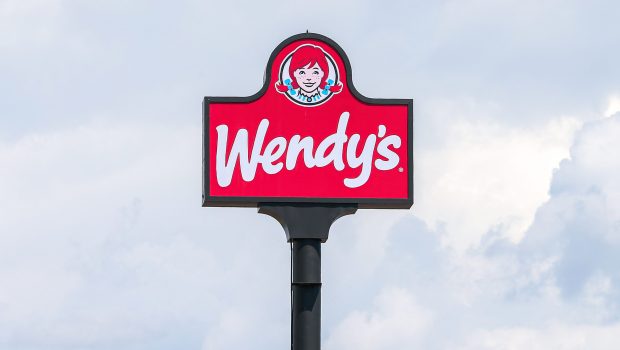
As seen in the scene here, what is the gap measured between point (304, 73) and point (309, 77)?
120mm

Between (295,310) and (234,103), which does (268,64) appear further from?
(295,310)

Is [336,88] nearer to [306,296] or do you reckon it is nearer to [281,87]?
[281,87]

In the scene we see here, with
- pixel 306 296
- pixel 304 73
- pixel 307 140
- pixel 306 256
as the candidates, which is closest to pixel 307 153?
pixel 307 140

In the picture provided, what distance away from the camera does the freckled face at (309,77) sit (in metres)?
47.7

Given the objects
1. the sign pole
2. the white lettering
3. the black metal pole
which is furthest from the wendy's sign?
the black metal pole

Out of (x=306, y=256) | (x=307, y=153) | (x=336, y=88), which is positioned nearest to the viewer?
(x=306, y=256)

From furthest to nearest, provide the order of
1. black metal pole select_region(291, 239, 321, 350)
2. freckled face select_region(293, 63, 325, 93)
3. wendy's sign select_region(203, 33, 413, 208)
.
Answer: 1. freckled face select_region(293, 63, 325, 93)
2. wendy's sign select_region(203, 33, 413, 208)
3. black metal pole select_region(291, 239, 321, 350)

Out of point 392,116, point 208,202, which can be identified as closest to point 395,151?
point 392,116

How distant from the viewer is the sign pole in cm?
4731

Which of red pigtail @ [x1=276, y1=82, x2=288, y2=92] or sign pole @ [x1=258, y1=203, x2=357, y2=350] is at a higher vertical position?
red pigtail @ [x1=276, y1=82, x2=288, y2=92]

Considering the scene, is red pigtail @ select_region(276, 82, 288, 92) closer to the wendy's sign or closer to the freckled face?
the wendy's sign

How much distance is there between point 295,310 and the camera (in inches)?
1866

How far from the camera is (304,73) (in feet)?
157

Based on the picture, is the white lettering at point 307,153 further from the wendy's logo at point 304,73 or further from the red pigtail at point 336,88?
the wendy's logo at point 304,73
